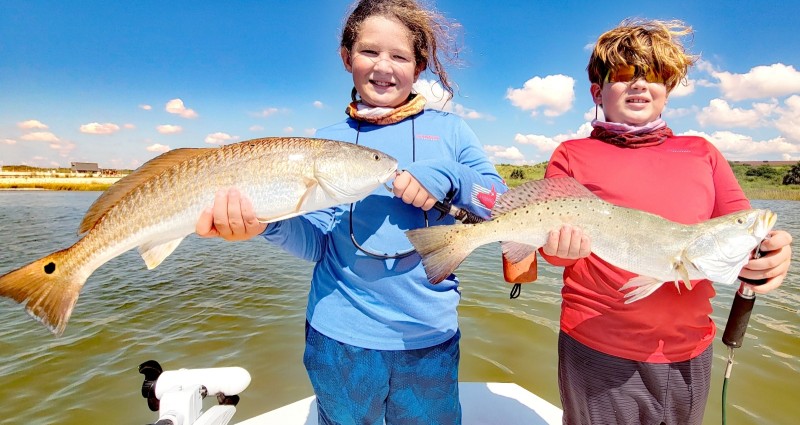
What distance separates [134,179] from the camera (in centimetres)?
225

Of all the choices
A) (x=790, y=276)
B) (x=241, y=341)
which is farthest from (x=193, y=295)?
(x=790, y=276)

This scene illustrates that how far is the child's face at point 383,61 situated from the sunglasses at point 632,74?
1.22m

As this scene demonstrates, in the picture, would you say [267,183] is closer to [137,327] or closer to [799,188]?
[137,327]

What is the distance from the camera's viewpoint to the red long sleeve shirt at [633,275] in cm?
211

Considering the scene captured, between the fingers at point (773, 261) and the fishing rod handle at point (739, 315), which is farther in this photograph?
the fishing rod handle at point (739, 315)

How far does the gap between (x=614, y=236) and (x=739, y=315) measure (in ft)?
2.81

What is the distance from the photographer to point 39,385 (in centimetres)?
584

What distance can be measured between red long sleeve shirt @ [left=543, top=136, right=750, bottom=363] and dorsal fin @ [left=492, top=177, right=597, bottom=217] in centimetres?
32

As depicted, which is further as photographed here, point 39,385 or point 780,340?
point 780,340

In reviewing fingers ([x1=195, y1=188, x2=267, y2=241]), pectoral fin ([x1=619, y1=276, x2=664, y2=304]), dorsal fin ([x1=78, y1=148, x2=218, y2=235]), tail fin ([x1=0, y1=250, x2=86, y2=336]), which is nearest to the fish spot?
tail fin ([x1=0, y1=250, x2=86, y2=336])

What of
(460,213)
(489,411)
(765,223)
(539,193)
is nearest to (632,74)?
(539,193)

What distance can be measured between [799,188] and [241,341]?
65.2 meters

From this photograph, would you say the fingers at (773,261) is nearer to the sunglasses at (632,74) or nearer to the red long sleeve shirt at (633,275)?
the red long sleeve shirt at (633,275)

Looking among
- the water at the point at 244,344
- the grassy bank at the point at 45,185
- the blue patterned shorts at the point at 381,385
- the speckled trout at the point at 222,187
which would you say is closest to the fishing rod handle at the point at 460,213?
the speckled trout at the point at 222,187
